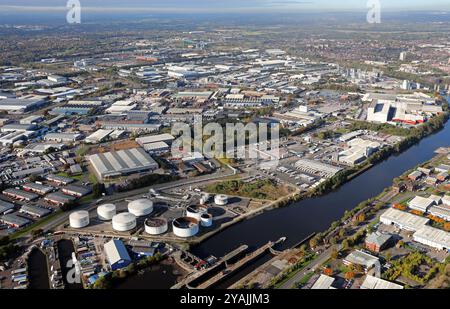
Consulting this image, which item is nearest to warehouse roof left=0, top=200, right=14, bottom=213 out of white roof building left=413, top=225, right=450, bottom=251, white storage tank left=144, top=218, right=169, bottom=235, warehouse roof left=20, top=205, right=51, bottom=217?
warehouse roof left=20, top=205, right=51, bottom=217

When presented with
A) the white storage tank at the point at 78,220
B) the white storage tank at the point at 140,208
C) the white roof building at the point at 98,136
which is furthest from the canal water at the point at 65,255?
the white roof building at the point at 98,136

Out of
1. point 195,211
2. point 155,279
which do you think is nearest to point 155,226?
point 195,211

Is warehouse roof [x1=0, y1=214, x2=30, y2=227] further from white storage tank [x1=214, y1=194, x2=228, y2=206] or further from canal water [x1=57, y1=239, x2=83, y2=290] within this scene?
white storage tank [x1=214, y1=194, x2=228, y2=206]

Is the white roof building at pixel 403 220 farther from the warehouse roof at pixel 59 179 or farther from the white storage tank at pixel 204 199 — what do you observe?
the warehouse roof at pixel 59 179

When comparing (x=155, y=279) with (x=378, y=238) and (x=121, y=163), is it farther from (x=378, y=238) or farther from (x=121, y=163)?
(x=121, y=163)
